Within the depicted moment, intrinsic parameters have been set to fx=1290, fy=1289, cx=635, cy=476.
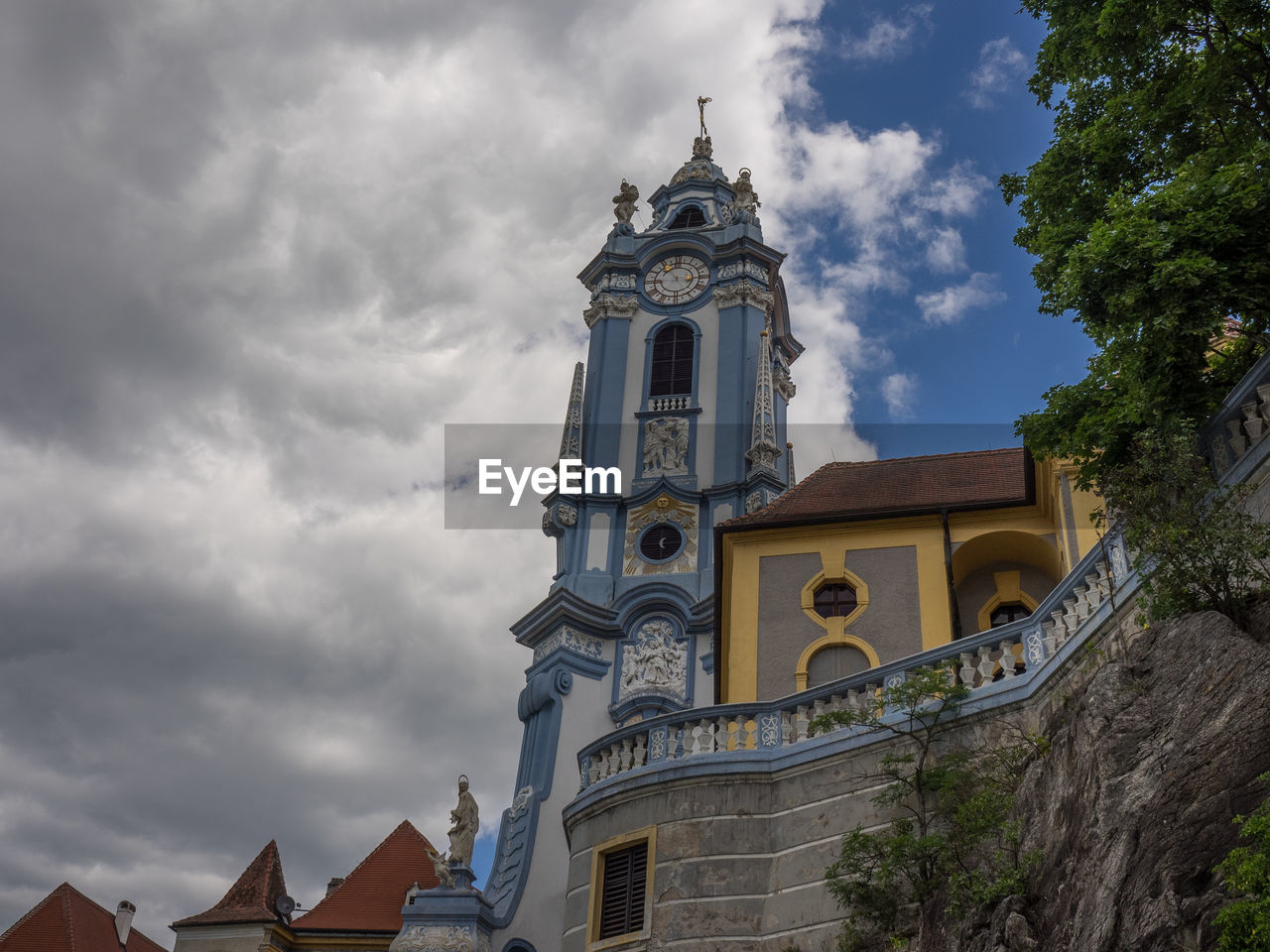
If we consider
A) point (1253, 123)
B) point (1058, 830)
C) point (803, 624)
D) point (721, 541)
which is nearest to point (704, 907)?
point (1058, 830)

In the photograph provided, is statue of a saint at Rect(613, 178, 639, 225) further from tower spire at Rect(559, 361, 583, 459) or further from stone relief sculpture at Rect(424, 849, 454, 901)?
stone relief sculpture at Rect(424, 849, 454, 901)

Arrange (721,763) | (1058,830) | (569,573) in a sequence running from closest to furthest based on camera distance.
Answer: (1058,830) → (721,763) → (569,573)

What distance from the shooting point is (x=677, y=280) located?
44.9 metres

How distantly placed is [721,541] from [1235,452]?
11.1 m

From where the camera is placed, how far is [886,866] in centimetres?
1383

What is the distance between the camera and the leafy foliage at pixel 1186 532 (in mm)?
11414

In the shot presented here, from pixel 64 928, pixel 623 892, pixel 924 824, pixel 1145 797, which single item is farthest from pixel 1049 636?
pixel 64 928

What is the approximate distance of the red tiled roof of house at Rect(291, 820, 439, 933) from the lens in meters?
33.7

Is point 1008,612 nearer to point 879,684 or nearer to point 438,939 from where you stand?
point 879,684

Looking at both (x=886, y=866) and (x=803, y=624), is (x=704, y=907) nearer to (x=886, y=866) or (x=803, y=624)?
(x=886, y=866)

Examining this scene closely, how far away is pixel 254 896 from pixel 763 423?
20073 millimetres

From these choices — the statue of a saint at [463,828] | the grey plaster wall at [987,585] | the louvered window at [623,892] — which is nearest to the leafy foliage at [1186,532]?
the louvered window at [623,892]

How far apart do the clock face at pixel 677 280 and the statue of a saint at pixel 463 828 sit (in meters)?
21.0

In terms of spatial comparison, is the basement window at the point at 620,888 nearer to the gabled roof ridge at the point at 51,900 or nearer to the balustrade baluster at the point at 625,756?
the balustrade baluster at the point at 625,756
